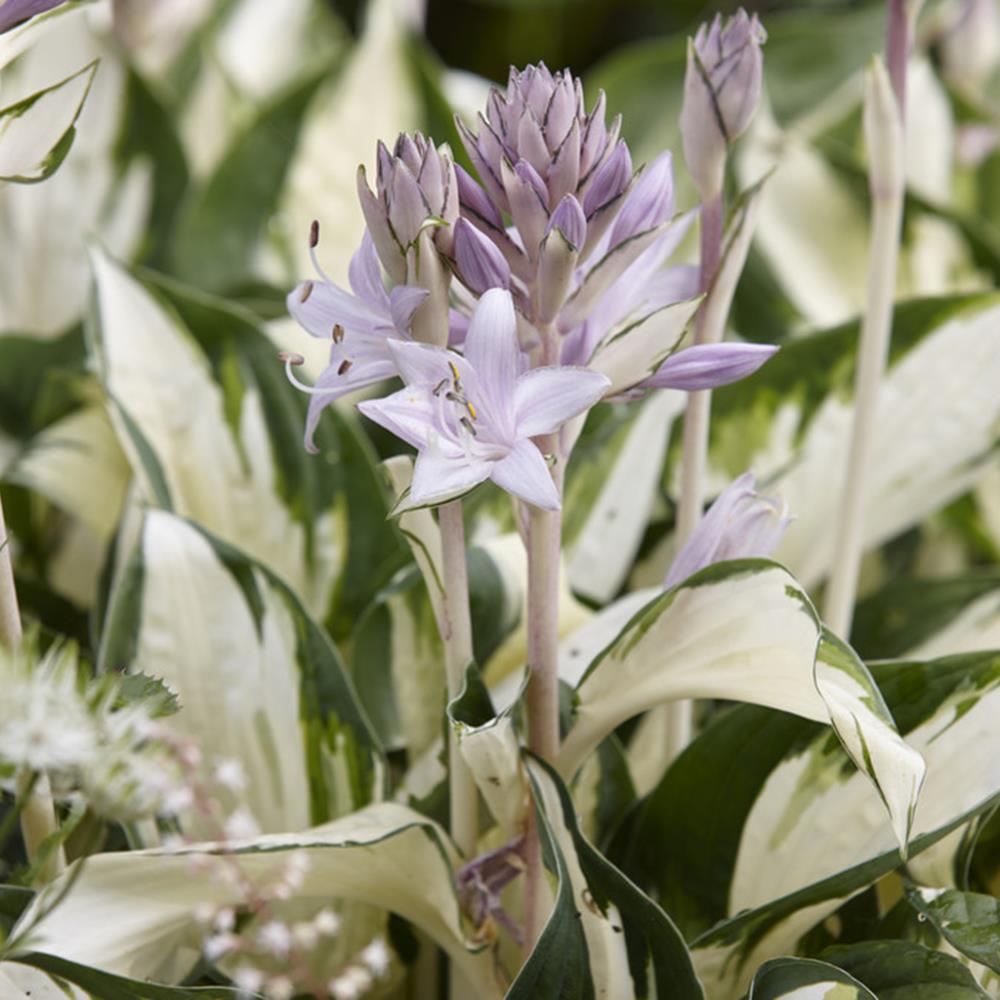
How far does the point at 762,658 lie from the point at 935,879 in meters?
0.13

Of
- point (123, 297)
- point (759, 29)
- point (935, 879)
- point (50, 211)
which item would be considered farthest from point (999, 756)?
point (50, 211)

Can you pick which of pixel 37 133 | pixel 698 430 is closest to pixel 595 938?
pixel 698 430

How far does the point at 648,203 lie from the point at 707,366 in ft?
0.15

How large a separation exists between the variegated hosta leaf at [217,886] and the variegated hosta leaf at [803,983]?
0.08m

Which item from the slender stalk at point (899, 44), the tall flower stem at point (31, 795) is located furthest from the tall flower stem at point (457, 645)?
the slender stalk at point (899, 44)

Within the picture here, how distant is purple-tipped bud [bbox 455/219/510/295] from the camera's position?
0.99 feet

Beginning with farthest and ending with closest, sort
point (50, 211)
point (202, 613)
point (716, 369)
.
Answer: point (50, 211) → point (202, 613) → point (716, 369)

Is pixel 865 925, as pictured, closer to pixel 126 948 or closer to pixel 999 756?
pixel 999 756

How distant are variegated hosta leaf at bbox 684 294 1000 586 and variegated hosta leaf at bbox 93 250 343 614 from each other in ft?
0.57

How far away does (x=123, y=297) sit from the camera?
1.76ft

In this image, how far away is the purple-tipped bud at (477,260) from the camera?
0.30 metres

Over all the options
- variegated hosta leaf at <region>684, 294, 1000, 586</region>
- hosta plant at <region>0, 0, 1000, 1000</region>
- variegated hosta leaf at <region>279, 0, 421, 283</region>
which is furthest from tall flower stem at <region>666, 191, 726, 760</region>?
variegated hosta leaf at <region>279, 0, 421, 283</region>

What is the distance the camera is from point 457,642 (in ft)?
1.14

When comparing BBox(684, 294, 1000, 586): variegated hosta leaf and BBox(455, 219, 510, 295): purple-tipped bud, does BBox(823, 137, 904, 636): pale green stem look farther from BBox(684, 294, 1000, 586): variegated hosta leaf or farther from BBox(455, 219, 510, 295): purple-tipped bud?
BBox(455, 219, 510, 295): purple-tipped bud
